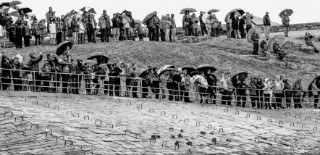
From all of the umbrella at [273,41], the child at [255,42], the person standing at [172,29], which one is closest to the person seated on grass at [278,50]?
the umbrella at [273,41]

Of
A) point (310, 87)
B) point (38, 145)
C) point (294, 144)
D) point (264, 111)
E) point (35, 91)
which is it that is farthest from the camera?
point (310, 87)

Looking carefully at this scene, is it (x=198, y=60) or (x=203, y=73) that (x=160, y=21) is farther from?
(x=203, y=73)

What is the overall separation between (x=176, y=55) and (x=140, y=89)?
33.2 feet

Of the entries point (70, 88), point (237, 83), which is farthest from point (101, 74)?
point (237, 83)

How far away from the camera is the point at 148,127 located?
2553cm

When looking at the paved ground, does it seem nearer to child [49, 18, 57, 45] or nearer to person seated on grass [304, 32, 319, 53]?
child [49, 18, 57, 45]

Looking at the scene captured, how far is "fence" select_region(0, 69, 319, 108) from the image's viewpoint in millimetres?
29203

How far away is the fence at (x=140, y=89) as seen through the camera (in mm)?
29203

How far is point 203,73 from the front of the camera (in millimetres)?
A: 33000

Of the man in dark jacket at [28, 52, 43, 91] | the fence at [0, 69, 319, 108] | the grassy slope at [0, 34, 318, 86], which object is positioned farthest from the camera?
the grassy slope at [0, 34, 318, 86]

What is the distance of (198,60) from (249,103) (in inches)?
305

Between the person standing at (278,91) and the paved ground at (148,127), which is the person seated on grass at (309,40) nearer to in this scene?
the person standing at (278,91)

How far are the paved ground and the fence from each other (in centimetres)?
72

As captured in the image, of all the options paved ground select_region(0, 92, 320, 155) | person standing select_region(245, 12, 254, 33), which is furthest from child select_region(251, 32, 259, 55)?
paved ground select_region(0, 92, 320, 155)
